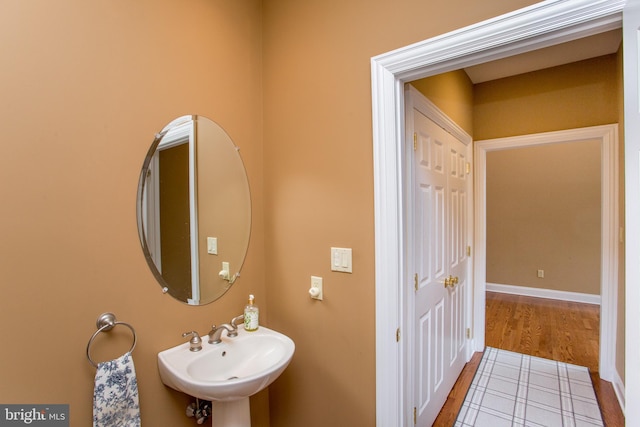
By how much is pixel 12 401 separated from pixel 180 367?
0.46 m

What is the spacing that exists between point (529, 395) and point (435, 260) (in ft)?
4.90

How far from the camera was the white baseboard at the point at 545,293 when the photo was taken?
4.26 metres

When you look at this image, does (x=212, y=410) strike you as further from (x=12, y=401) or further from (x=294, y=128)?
(x=294, y=128)

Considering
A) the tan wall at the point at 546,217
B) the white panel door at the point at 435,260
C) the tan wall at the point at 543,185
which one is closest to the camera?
the white panel door at the point at 435,260

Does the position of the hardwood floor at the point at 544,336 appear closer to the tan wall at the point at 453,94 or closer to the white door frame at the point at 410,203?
the white door frame at the point at 410,203

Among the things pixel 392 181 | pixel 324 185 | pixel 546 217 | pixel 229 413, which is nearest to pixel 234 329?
pixel 229 413

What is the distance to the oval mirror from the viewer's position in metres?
1.21

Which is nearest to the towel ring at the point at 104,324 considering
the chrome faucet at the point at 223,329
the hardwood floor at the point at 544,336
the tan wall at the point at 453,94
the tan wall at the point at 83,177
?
the tan wall at the point at 83,177

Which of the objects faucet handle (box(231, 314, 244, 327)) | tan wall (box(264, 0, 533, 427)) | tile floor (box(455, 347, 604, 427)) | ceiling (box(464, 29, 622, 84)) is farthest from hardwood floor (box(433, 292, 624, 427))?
ceiling (box(464, 29, 622, 84))

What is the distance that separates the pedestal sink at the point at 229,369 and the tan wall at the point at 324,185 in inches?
8.1

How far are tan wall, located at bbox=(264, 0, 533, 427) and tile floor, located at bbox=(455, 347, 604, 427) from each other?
1245 millimetres

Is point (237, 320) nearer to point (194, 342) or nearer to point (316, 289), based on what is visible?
point (194, 342)

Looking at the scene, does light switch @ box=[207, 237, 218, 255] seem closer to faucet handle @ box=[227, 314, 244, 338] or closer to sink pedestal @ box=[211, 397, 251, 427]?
faucet handle @ box=[227, 314, 244, 338]

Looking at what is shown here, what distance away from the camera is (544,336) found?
10.9ft
